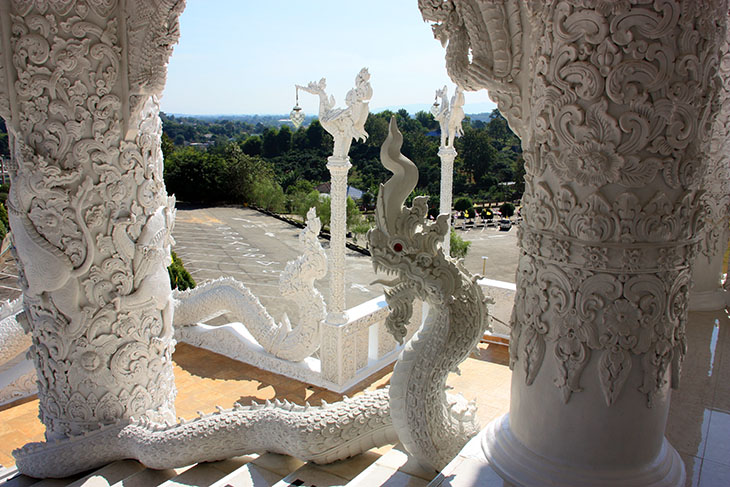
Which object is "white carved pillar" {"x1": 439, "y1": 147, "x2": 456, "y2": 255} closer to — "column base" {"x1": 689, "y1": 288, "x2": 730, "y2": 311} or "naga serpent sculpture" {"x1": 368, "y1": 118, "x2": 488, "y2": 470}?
"column base" {"x1": 689, "y1": 288, "x2": 730, "y2": 311}

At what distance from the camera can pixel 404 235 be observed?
78.7 inches

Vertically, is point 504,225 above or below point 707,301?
below

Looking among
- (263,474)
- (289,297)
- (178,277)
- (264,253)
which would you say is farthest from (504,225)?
(263,474)

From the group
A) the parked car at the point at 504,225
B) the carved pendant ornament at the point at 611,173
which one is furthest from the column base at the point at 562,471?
the parked car at the point at 504,225

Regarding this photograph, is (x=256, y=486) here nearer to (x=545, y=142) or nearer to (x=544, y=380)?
(x=544, y=380)

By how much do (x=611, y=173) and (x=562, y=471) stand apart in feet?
2.95

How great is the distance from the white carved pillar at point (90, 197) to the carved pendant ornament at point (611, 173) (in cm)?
198

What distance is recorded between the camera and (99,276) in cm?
279

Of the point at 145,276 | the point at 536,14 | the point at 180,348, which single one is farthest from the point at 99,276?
the point at 180,348

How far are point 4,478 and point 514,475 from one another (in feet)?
10.1

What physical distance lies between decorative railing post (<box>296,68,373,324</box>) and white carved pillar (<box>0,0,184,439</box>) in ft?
5.90

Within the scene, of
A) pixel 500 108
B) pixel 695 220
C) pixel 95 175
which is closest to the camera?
pixel 695 220

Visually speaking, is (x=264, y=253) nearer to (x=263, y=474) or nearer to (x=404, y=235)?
(x=263, y=474)

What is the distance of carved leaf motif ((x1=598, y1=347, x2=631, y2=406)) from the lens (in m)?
1.46
